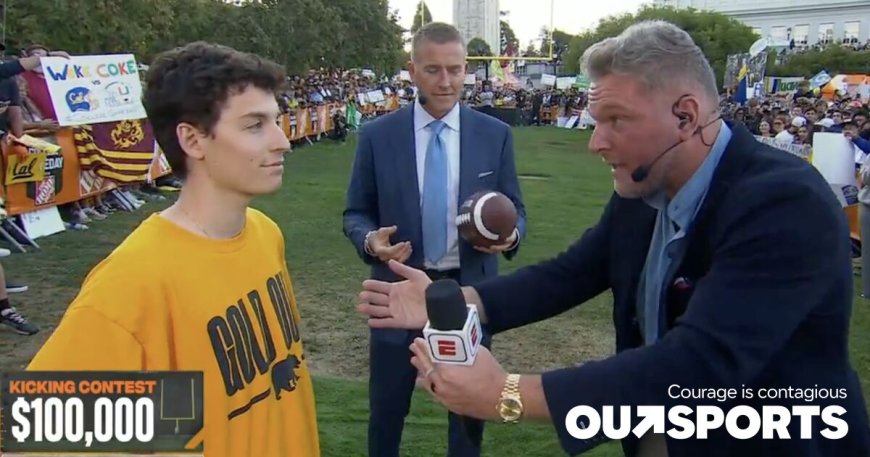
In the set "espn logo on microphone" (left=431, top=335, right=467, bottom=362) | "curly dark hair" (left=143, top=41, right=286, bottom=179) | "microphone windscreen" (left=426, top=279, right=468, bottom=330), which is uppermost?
"curly dark hair" (left=143, top=41, right=286, bottom=179)

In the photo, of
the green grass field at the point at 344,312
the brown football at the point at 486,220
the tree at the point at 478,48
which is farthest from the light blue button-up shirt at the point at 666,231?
the tree at the point at 478,48

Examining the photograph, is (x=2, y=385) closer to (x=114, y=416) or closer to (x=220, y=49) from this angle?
(x=114, y=416)

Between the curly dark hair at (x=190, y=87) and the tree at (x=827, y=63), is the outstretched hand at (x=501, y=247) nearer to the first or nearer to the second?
the curly dark hair at (x=190, y=87)

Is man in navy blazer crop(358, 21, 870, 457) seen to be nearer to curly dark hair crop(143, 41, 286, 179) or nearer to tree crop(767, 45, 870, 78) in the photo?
curly dark hair crop(143, 41, 286, 179)

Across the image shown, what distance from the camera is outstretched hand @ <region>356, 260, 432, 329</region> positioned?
2.60 m

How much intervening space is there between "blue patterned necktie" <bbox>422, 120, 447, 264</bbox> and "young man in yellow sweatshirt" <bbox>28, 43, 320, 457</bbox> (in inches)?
46.6

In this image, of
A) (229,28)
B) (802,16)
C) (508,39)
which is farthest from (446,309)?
(508,39)

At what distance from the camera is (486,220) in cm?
325

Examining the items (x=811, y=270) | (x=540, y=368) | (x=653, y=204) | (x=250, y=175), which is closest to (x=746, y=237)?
(x=811, y=270)

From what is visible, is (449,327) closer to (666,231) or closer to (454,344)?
(454,344)

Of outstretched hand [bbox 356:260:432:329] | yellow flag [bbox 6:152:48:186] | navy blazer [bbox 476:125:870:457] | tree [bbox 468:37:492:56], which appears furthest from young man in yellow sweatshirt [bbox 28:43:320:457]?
tree [bbox 468:37:492:56]

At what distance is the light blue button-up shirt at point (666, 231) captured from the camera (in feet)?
6.80

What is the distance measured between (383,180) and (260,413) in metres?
1.54

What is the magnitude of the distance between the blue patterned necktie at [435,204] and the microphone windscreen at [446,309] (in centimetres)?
177
